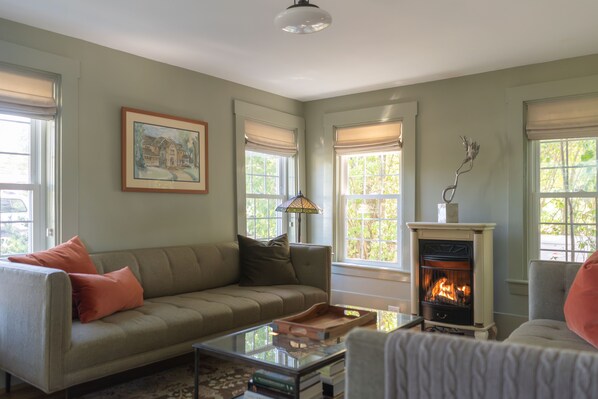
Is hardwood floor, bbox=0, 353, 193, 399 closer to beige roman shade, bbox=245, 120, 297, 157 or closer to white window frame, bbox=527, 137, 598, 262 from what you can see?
beige roman shade, bbox=245, 120, 297, 157

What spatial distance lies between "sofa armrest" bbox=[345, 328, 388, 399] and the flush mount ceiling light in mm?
1782

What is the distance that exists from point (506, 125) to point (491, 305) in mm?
1586

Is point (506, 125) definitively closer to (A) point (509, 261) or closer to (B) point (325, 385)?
(A) point (509, 261)

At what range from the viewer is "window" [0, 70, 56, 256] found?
10.0 ft

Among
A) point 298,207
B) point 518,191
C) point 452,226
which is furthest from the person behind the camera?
point 298,207

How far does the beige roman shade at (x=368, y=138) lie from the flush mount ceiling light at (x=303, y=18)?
2.44m

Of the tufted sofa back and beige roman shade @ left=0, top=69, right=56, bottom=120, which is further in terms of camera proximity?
the tufted sofa back

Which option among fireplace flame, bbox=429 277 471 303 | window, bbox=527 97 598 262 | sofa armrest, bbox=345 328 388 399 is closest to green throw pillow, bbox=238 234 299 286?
fireplace flame, bbox=429 277 471 303

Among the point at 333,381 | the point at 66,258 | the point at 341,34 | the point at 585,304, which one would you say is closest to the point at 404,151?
the point at 341,34

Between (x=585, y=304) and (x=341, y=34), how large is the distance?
2288mm

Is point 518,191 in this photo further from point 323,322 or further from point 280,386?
point 280,386

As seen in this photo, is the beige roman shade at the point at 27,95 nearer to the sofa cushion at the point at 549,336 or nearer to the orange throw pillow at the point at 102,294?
the orange throw pillow at the point at 102,294

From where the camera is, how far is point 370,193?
16.5 feet

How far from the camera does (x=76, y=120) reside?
3342 mm
